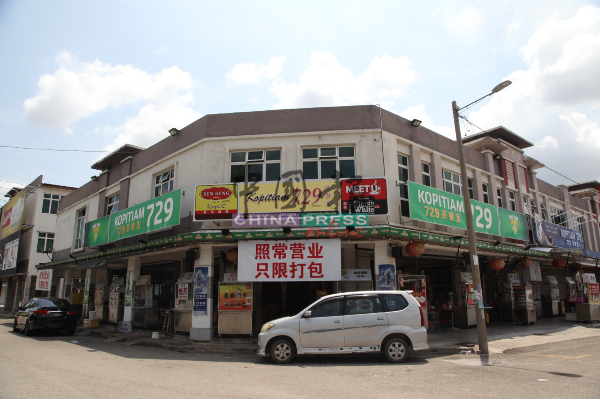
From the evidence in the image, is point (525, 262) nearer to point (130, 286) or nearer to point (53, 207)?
point (130, 286)

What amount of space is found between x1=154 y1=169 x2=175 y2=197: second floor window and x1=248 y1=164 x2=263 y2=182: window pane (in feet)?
13.3

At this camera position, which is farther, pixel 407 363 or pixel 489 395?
pixel 407 363

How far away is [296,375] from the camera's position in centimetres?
863

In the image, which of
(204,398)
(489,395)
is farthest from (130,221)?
(489,395)

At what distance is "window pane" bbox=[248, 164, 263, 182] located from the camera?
15.2 m

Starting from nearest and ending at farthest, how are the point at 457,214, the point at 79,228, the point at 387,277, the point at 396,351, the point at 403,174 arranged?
1. the point at 396,351
2. the point at 387,277
3. the point at 403,174
4. the point at 457,214
5. the point at 79,228

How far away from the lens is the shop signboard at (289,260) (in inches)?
523

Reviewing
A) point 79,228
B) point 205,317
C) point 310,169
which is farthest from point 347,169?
point 79,228

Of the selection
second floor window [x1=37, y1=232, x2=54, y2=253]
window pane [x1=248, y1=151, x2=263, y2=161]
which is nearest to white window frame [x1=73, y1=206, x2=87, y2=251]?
second floor window [x1=37, y1=232, x2=54, y2=253]

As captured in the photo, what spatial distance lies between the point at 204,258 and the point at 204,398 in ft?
27.0

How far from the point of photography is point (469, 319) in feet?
56.9

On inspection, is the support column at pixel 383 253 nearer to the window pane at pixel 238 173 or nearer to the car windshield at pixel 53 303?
the window pane at pixel 238 173

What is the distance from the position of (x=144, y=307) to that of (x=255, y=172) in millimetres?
8203

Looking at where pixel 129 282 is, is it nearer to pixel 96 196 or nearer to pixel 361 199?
pixel 96 196
